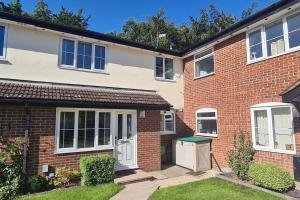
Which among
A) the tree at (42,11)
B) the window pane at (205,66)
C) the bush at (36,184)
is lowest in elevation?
the bush at (36,184)

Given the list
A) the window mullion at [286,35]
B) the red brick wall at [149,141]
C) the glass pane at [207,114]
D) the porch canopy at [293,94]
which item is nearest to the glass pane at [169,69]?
the glass pane at [207,114]

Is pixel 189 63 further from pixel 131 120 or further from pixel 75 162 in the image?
pixel 75 162

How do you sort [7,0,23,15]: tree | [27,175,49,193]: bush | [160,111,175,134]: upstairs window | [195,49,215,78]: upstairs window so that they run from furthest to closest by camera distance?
[7,0,23,15]: tree → [160,111,175,134]: upstairs window → [195,49,215,78]: upstairs window → [27,175,49,193]: bush

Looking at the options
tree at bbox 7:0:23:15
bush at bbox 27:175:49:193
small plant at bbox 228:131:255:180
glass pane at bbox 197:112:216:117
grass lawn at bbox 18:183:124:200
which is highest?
tree at bbox 7:0:23:15

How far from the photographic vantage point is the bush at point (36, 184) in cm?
808

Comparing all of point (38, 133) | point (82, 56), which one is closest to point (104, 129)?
point (38, 133)

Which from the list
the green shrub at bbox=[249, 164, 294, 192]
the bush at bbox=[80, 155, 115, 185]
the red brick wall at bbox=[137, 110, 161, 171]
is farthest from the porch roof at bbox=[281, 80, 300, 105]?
the bush at bbox=[80, 155, 115, 185]

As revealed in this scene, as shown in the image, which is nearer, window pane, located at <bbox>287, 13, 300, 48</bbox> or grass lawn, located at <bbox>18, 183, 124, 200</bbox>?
grass lawn, located at <bbox>18, 183, 124, 200</bbox>

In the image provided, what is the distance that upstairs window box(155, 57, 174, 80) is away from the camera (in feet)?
46.9

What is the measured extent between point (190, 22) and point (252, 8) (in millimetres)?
8192

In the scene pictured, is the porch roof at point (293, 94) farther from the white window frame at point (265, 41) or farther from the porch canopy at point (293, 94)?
the white window frame at point (265, 41)

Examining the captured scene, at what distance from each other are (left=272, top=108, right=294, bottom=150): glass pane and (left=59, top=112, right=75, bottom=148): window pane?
8.18m

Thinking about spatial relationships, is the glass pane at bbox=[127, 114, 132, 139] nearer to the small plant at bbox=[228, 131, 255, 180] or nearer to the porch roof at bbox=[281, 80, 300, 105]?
the small plant at bbox=[228, 131, 255, 180]

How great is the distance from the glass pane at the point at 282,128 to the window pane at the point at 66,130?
8.18 metres
